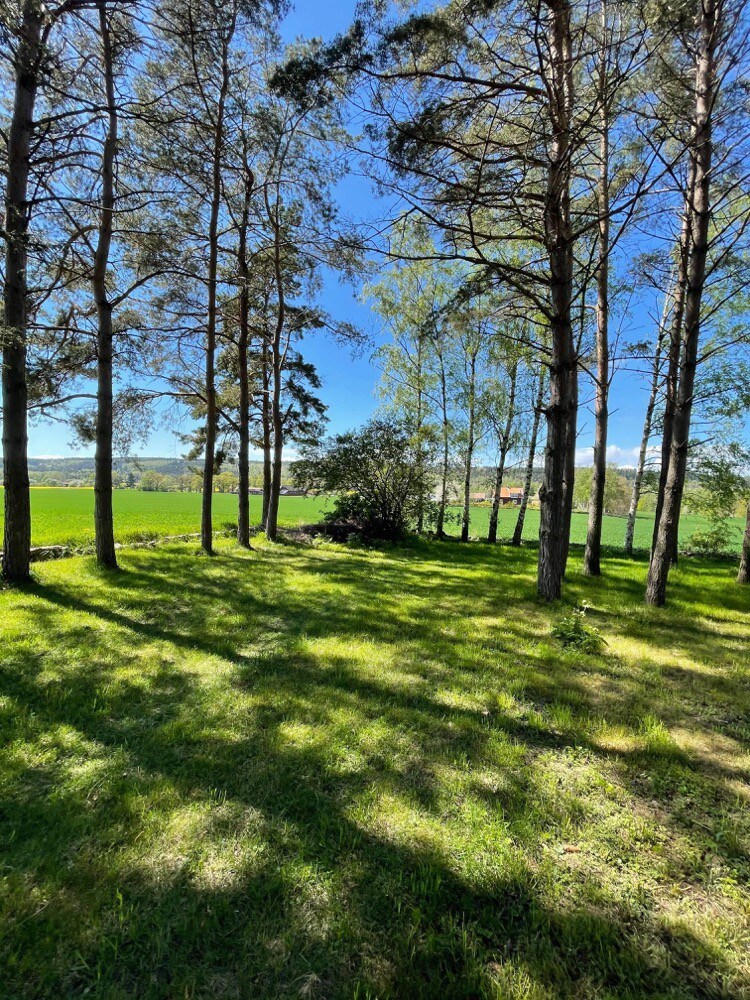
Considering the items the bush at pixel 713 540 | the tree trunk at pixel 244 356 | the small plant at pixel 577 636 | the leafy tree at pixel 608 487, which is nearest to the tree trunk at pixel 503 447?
the bush at pixel 713 540

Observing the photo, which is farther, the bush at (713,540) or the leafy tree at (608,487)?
the leafy tree at (608,487)

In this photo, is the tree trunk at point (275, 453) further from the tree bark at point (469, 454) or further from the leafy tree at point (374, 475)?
the tree bark at point (469, 454)

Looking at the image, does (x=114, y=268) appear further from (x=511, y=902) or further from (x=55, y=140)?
(x=511, y=902)

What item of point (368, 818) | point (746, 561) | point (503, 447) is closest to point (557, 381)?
point (368, 818)

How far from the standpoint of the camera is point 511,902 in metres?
1.58

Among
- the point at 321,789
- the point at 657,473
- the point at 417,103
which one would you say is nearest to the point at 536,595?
the point at 321,789

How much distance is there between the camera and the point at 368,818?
77.7 inches

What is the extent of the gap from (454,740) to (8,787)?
2592 mm

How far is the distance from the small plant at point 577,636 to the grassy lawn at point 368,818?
0.23 meters

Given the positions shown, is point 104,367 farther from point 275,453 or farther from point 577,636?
point 577,636

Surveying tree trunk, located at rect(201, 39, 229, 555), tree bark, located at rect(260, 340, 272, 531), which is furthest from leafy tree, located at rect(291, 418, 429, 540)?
tree trunk, located at rect(201, 39, 229, 555)

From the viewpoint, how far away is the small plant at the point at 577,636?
13.9 ft

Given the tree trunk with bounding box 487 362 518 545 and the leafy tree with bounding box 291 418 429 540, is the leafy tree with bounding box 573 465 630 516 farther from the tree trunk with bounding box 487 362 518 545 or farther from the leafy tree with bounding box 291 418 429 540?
the leafy tree with bounding box 291 418 429 540

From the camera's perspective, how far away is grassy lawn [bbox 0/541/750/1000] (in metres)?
1.36
